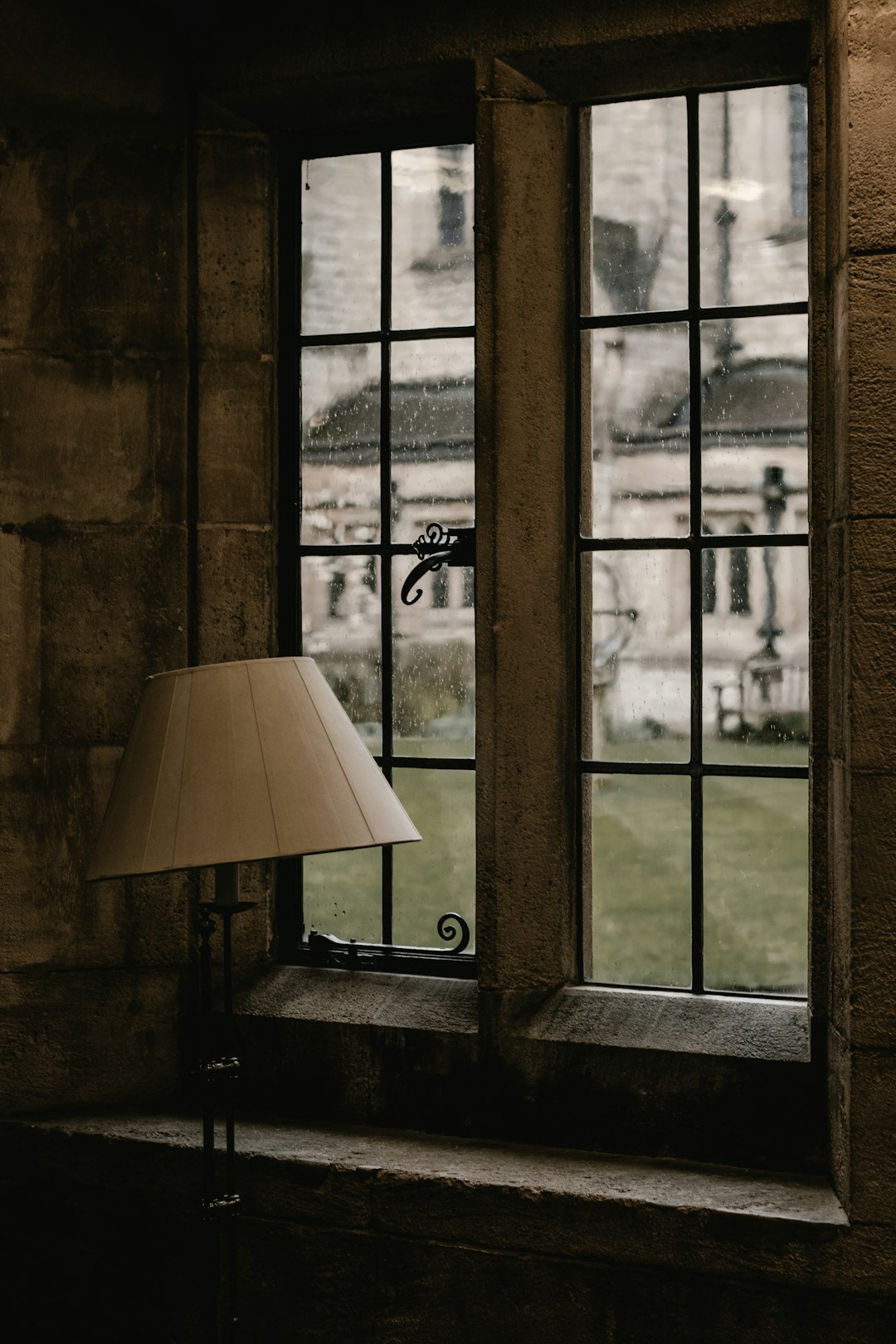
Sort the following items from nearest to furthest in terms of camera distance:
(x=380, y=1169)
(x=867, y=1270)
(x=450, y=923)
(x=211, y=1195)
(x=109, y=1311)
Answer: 1. (x=211, y=1195)
2. (x=867, y=1270)
3. (x=380, y=1169)
4. (x=109, y=1311)
5. (x=450, y=923)

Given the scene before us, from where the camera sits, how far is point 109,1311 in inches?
92.3

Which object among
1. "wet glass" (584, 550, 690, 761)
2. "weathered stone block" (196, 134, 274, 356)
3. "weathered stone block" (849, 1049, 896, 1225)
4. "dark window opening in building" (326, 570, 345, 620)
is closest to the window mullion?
"wet glass" (584, 550, 690, 761)

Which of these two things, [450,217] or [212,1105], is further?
[450,217]

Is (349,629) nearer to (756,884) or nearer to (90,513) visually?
(90,513)

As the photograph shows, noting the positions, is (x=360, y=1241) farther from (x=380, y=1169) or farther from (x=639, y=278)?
(x=639, y=278)

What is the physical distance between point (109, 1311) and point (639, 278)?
219 centimetres

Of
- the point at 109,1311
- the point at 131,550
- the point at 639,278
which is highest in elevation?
the point at 639,278

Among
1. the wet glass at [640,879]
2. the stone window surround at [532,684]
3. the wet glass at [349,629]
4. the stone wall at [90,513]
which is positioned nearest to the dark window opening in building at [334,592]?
the wet glass at [349,629]

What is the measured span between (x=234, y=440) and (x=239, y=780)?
1.23m

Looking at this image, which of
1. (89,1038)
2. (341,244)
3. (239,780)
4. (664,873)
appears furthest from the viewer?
(341,244)

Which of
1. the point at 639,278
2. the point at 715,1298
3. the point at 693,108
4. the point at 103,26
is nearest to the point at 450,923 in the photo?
the point at 715,1298

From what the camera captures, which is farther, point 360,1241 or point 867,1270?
point 360,1241

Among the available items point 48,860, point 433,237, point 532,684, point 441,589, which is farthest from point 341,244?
point 48,860

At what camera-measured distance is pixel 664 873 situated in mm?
2365
